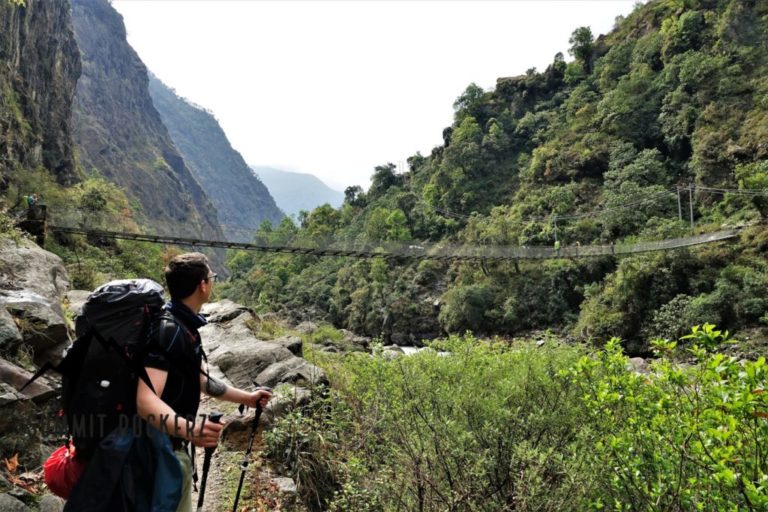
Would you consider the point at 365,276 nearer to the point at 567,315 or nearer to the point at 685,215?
the point at 567,315

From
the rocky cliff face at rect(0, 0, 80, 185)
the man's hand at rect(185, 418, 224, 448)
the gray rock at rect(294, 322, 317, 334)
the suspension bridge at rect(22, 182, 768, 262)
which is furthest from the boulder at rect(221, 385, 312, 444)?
the rocky cliff face at rect(0, 0, 80, 185)

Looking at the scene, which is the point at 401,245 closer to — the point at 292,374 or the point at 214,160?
the point at 292,374

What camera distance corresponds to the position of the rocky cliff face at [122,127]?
55.0 metres

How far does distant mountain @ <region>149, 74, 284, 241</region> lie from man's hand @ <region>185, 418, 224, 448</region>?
120514 millimetres

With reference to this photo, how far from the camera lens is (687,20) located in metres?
24.2

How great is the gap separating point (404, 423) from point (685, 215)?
63.4ft

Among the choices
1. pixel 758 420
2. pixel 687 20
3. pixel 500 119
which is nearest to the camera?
pixel 758 420

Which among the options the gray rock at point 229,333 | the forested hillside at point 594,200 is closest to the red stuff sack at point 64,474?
the gray rock at point 229,333

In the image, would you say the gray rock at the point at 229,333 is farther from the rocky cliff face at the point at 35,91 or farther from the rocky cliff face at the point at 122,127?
the rocky cliff face at the point at 122,127

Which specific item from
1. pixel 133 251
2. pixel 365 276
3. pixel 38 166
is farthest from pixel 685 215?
pixel 38 166

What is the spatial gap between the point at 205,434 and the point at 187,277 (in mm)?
455

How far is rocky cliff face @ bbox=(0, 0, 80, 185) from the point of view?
1562 cm

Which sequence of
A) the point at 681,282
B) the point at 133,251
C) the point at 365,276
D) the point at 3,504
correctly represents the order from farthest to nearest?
the point at 365,276
the point at 681,282
the point at 133,251
the point at 3,504

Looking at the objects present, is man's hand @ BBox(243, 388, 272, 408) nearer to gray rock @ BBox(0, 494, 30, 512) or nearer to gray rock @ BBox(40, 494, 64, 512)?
gray rock @ BBox(0, 494, 30, 512)
